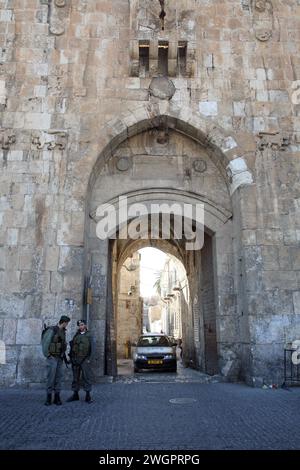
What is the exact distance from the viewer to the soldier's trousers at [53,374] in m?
6.75

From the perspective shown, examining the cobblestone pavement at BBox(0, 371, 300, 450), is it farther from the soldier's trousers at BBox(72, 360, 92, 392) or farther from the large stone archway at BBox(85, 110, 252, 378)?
the large stone archway at BBox(85, 110, 252, 378)

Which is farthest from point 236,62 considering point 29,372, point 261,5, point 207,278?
point 29,372

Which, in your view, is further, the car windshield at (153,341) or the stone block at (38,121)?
the car windshield at (153,341)

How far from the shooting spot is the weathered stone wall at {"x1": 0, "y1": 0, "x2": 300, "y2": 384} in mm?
8891

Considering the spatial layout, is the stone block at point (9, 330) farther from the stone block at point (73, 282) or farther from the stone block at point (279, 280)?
the stone block at point (279, 280)

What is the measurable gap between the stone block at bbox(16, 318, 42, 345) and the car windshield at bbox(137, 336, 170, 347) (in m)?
6.93

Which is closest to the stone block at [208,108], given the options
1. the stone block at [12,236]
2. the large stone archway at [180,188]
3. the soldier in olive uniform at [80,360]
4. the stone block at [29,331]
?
the large stone archway at [180,188]

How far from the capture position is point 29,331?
8.59 meters

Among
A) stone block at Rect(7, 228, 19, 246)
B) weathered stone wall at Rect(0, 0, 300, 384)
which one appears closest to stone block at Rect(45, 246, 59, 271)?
weathered stone wall at Rect(0, 0, 300, 384)

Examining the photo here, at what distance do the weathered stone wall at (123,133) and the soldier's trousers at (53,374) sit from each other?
1735mm

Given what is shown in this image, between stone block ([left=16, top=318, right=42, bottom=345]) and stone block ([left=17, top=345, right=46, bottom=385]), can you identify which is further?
stone block ([left=16, top=318, right=42, bottom=345])
